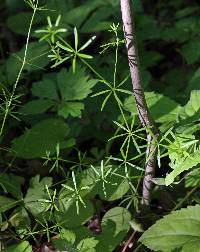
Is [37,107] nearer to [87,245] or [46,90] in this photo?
→ [46,90]

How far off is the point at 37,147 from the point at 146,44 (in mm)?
1461

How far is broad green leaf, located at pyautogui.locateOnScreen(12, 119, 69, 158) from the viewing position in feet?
6.35

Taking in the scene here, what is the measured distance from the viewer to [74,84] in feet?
6.94

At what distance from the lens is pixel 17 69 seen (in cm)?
237

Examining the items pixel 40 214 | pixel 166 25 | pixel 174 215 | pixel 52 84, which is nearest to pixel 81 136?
pixel 52 84

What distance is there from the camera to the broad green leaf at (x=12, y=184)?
72.5 inches

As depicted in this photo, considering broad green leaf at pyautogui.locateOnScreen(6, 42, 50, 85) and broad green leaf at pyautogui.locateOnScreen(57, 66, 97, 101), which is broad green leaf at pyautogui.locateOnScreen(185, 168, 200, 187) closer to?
broad green leaf at pyautogui.locateOnScreen(57, 66, 97, 101)

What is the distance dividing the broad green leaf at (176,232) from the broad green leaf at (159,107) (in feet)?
1.34

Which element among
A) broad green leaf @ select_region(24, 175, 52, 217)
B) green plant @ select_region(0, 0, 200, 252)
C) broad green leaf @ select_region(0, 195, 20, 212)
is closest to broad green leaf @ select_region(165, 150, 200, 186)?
green plant @ select_region(0, 0, 200, 252)

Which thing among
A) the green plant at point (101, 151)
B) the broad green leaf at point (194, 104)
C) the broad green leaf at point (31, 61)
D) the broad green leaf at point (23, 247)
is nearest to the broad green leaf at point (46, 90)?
the green plant at point (101, 151)

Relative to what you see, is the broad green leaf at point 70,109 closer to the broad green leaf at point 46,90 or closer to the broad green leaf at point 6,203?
the broad green leaf at point 46,90

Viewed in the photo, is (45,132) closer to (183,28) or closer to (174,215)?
(174,215)

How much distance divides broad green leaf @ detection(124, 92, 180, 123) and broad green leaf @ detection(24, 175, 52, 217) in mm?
462

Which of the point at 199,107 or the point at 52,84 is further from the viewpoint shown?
the point at 52,84
